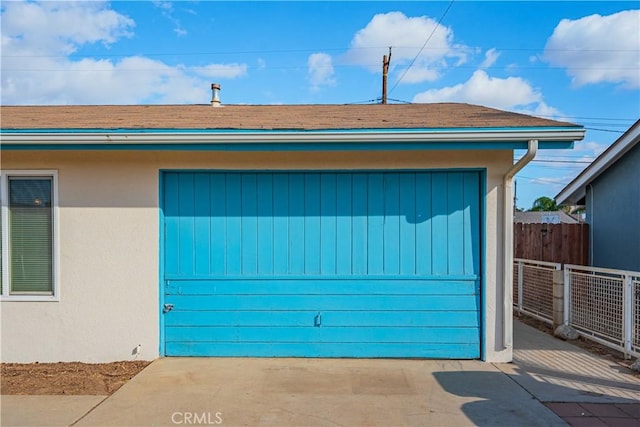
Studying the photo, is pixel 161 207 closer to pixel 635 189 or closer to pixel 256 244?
pixel 256 244

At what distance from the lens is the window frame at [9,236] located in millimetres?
5473

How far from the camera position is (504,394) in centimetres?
450

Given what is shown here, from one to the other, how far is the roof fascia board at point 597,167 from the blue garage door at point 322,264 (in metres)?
5.34

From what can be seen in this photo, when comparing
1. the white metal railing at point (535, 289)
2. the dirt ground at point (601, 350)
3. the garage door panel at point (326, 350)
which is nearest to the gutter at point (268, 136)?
the garage door panel at point (326, 350)

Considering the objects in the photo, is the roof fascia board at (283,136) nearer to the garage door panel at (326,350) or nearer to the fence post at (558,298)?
the garage door panel at (326,350)

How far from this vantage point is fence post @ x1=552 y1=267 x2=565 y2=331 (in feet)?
22.7

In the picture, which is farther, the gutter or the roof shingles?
the roof shingles

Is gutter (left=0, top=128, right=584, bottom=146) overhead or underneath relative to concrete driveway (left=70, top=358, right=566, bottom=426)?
overhead

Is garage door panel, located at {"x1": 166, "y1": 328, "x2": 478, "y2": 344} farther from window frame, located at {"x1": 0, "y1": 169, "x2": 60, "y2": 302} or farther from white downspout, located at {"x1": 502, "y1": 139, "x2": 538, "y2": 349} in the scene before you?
window frame, located at {"x1": 0, "y1": 169, "x2": 60, "y2": 302}

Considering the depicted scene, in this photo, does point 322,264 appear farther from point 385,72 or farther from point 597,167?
point 385,72

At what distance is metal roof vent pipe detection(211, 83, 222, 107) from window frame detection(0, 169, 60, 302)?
2.96m

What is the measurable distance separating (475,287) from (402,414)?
2062 mm

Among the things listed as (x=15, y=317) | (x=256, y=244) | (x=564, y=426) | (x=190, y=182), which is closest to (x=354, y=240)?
(x=256, y=244)

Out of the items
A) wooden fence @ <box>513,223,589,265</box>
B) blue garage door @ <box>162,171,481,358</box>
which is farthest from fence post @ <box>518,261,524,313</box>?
blue garage door @ <box>162,171,481,358</box>
